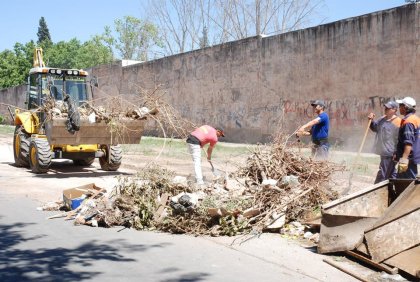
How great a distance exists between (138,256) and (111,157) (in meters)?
7.79

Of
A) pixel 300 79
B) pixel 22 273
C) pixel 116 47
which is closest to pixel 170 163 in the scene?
pixel 300 79

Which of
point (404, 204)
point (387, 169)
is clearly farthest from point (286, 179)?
point (404, 204)

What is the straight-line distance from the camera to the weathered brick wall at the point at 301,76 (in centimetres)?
1598

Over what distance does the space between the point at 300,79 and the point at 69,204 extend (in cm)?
1358

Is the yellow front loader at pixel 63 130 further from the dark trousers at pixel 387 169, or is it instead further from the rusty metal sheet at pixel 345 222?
the rusty metal sheet at pixel 345 222

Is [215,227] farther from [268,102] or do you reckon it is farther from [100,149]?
[268,102]

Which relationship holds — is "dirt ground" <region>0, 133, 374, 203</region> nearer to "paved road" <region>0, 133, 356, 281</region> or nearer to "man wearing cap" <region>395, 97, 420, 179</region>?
"man wearing cap" <region>395, 97, 420, 179</region>

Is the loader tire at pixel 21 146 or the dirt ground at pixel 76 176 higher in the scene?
the loader tire at pixel 21 146

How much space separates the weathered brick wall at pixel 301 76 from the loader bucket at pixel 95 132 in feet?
3.88

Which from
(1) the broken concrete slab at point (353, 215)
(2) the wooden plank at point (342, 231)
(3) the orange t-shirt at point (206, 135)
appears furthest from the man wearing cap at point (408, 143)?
(3) the orange t-shirt at point (206, 135)

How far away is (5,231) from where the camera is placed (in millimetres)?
6695

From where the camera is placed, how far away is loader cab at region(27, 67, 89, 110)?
43.4 ft

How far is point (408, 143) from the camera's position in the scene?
650cm

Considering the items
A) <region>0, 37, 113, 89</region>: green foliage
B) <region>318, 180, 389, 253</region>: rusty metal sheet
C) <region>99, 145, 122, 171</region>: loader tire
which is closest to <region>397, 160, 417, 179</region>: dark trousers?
<region>318, 180, 389, 253</region>: rusty metal sheet
